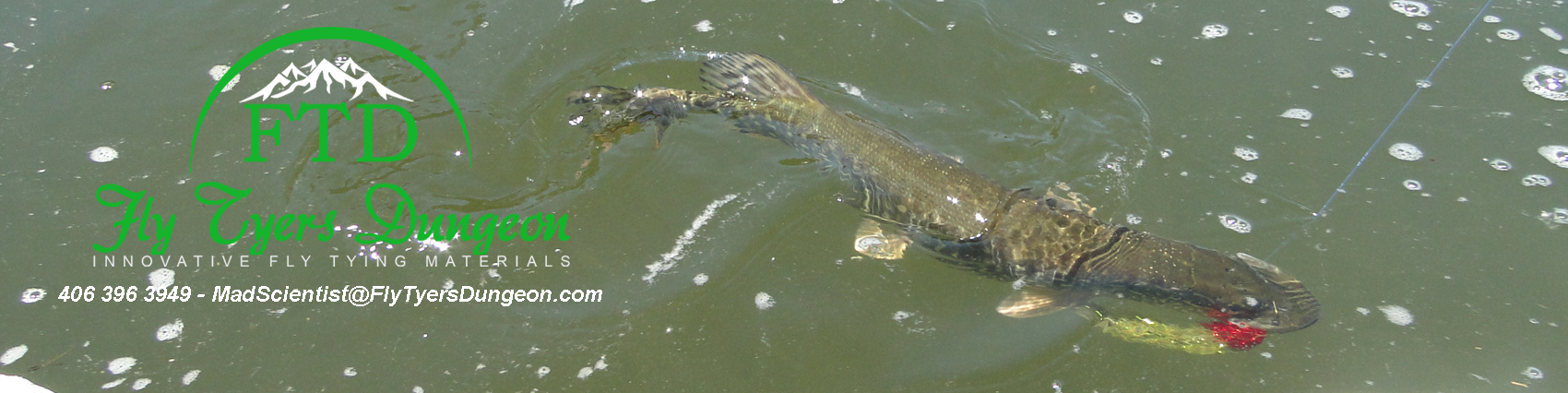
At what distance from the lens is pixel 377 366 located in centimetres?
375

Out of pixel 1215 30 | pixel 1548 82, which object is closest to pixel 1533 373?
pixel 1548 82

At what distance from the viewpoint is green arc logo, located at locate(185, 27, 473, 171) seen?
489 centimetres

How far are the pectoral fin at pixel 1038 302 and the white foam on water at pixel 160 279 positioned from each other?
3970 millimetres

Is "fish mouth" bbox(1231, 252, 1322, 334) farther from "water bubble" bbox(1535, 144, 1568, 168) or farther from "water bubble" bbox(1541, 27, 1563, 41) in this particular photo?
"water bubble" bbox(1541, 27, 1563, 41)

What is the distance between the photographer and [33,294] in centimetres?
394

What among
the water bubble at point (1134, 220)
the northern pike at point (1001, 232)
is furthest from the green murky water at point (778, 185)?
the northern pike at point (1001, 232)

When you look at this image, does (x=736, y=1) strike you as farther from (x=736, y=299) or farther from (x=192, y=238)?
(x=192, y=238)

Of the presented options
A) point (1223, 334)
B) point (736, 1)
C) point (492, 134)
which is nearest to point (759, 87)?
point (736, 1)

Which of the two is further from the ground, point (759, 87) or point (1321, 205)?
point (759, 87)

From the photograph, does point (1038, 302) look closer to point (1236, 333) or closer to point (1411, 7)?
point (1236, 333)

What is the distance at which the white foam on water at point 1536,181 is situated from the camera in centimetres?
431

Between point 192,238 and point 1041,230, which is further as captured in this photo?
point 192,238

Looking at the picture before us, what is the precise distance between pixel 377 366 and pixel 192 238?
1369 mm

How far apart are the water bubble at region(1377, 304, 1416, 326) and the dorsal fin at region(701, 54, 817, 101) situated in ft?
9.39
